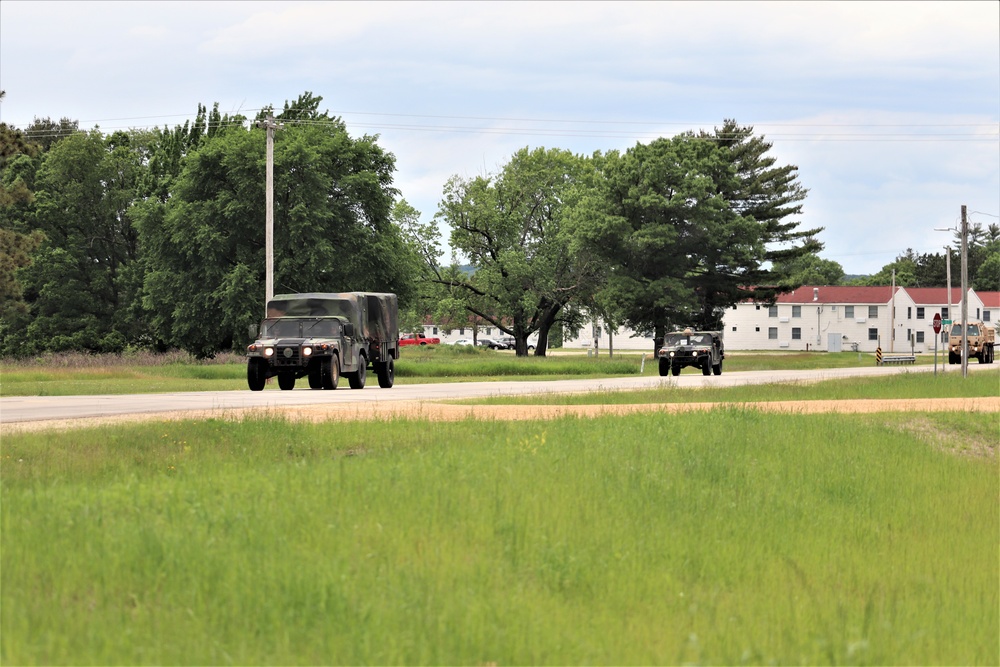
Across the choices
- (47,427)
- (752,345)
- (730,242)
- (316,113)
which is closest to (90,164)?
(316,113)

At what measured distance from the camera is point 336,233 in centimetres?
5519

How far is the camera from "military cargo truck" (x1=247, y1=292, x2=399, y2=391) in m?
29.6

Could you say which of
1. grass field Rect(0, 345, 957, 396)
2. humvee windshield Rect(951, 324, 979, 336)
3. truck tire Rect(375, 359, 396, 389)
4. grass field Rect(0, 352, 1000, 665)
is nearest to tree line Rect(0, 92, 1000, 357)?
grass field Rect(0, 345, 957, 396)

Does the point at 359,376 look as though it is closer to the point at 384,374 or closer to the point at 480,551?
the point at 384,374

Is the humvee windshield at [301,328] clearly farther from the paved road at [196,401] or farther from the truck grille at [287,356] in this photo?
the paved road at [196,401]

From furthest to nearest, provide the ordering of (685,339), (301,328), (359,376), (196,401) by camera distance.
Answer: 1. (685,339)
2. (359,376)
3. (301,328)
4. (196,401)

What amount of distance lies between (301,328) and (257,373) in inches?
67.9

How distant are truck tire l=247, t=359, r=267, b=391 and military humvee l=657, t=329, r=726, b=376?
2334 cm

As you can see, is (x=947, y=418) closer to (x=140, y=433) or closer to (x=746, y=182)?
(x=140, y=433)

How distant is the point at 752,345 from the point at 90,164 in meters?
80.6

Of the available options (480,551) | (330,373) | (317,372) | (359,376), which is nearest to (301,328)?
(317,372)

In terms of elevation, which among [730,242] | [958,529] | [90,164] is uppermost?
[90,164]

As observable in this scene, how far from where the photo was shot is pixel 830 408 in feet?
84.5

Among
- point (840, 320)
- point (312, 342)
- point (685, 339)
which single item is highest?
point (840, 320)
